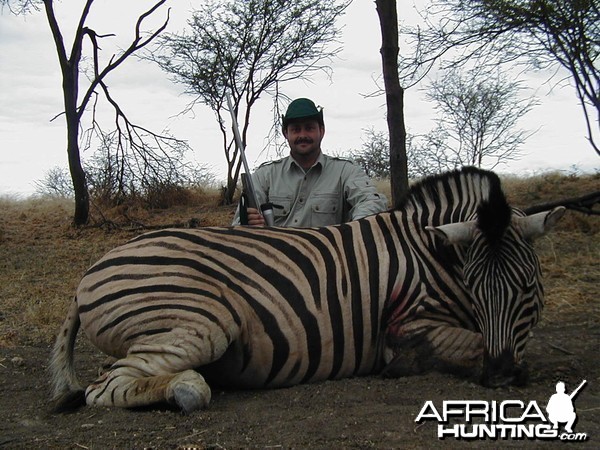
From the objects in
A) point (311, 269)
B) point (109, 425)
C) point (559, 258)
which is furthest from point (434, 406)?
point (559, 258)

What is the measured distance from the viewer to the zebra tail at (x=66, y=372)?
2875 mm

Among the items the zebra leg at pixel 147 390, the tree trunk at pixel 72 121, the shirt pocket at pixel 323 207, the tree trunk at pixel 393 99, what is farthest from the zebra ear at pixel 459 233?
the tree trunk at pixel 72 121

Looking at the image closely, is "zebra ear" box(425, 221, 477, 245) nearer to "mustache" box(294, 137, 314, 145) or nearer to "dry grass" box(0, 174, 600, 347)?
"mustache" box(294, 137, 314, 145)

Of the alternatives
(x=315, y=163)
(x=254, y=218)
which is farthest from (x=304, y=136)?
(x=254, y=218)

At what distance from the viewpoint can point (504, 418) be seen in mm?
2264

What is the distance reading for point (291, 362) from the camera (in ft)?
9.92

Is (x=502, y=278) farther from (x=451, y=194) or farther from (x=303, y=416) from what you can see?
(x=303, y=416)

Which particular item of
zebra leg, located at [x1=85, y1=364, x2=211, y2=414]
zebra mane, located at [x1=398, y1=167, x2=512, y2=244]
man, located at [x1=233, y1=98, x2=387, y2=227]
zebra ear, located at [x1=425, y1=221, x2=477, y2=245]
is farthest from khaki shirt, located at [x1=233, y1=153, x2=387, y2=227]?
zebra leg, located at [x1=85, y1=364, x2=211, y2=414]

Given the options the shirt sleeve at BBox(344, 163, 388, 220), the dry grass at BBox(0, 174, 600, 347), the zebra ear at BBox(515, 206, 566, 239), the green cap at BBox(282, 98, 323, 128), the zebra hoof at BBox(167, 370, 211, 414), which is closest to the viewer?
the zebra hoof at BBox(167, 370, 211, 414)

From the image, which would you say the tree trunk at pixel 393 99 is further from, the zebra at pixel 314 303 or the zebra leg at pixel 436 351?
the zebra leg at pixel 436 351

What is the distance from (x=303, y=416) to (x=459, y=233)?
3.61 feet

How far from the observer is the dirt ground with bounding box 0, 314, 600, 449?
216cm

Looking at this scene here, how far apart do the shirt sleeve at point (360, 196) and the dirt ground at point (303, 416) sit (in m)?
1.32

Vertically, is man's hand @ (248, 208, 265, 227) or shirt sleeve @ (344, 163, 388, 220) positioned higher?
shirt sleeve @ (344, 163, 388, 220)
